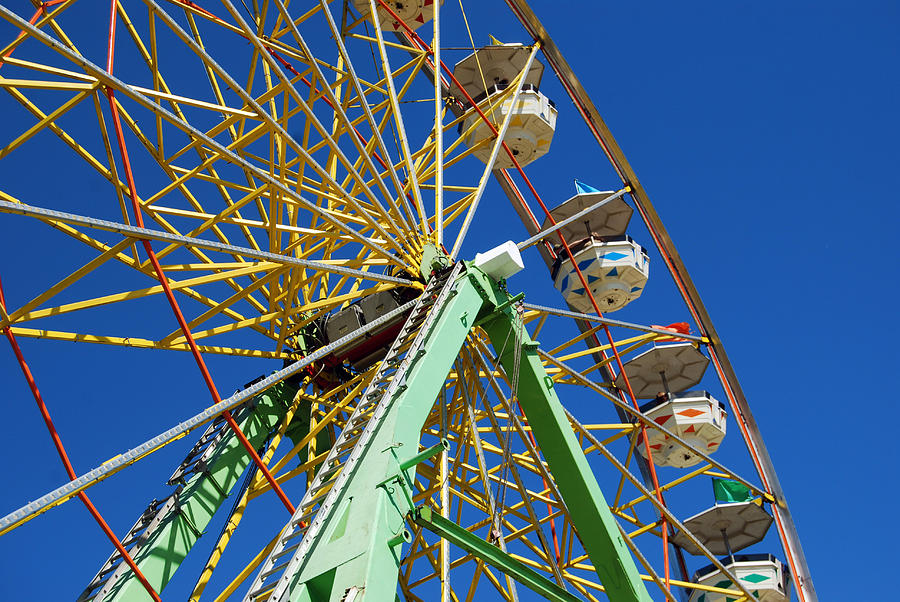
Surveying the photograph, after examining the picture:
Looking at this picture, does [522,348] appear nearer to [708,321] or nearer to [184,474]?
[184,474]

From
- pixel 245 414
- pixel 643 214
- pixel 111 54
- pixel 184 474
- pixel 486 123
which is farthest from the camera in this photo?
pixel 643 214

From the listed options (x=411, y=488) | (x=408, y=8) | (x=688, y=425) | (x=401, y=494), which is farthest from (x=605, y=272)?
(x=401, y=494)

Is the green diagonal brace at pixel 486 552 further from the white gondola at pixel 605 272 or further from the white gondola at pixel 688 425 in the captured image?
the white gondola at pixel 605 272

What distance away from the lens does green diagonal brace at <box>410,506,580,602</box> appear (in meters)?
6.13

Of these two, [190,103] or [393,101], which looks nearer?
[190,103]

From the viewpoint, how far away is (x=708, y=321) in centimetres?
1548

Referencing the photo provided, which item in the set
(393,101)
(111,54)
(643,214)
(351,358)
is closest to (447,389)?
(351,358)

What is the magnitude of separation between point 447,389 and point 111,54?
20.2 ft

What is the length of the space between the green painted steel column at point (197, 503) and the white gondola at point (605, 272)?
6.47 m

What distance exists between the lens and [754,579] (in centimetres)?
1473

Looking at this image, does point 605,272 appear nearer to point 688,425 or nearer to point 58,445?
point 688,425

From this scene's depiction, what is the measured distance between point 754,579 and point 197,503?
945 cm

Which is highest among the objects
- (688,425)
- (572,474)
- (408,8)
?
(408,8)

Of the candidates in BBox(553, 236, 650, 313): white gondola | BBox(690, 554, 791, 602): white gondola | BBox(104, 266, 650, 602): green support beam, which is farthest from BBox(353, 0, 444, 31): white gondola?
BBox(690, 554, 791, 602): white gondola
